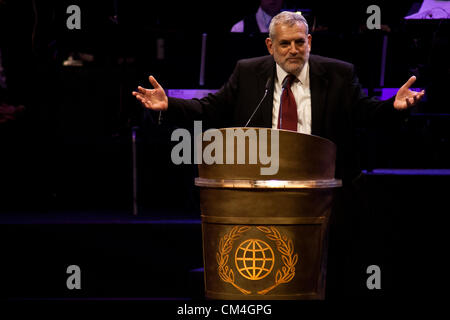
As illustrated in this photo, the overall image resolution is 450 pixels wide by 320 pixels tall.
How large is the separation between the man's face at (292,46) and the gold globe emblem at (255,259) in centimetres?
76

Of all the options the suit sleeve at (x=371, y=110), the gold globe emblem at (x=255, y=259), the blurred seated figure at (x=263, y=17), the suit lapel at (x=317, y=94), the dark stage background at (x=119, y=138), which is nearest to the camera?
the gold globe emblem at (x=255, y=259)

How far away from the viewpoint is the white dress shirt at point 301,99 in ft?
7.39

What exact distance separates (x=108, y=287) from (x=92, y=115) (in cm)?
166

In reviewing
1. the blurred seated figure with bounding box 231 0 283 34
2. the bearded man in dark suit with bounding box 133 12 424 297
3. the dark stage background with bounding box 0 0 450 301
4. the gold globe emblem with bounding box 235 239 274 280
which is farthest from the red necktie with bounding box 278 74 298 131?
the blurred seated figure with bounding box 231 0 283 34

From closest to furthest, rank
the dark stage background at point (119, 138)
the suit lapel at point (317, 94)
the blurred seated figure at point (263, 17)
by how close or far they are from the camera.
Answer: the suit lapel at point (317, 94) → the dark stage background at point (119, 138) → the blurred seated figure at point (263, 17)

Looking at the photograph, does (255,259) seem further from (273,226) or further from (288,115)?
(288,115)

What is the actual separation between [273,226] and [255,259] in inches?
4.4

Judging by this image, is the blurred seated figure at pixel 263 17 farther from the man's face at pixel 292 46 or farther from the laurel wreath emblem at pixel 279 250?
the laurel wreath emblem at pixel 279 250

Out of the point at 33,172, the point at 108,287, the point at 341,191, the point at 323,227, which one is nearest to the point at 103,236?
the point at 108,287

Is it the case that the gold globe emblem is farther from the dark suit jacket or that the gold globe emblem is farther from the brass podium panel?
the dark suit jacket

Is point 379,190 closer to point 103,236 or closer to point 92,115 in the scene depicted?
point 103,236

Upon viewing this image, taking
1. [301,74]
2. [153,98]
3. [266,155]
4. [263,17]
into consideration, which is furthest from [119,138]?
[266,155]

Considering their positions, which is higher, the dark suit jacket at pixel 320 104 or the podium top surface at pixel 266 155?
the dark suit jacket at pixel 320 104

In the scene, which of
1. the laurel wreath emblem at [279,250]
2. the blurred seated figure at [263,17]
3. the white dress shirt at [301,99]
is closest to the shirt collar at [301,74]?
the white dress shirt at [301,99]
